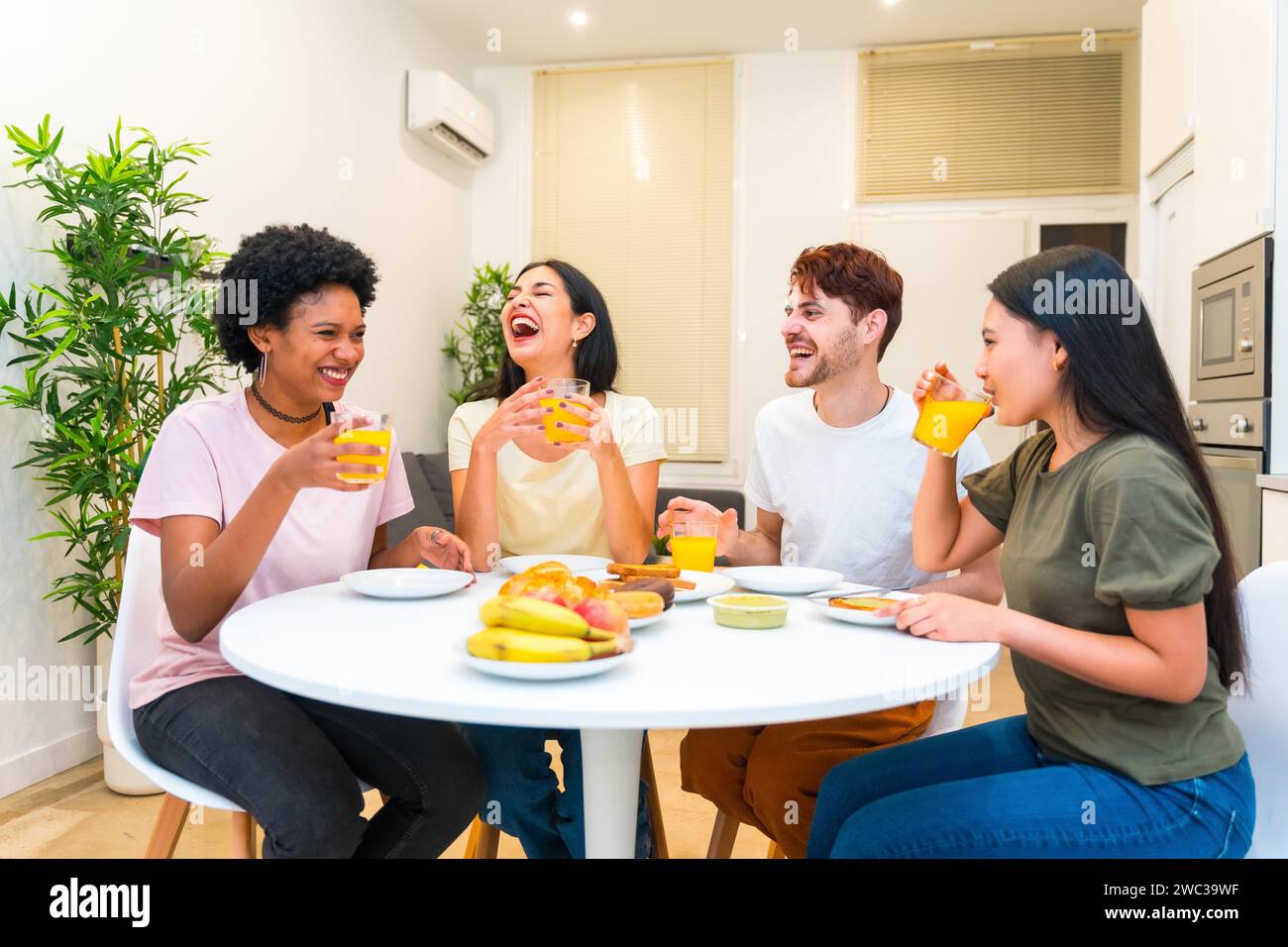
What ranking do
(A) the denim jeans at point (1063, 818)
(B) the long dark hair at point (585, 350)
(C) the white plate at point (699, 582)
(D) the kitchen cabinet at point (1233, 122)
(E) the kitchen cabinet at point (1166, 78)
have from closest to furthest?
(A) the denim jeans at point (1063, 818) < (C) the white plate at point (699, 582) < (B) the long dark hair at point (585, 350) < (D) the kitchen cabinet at point (1233, 122) < (E) the kitchen cabinet at point (1166, 78)

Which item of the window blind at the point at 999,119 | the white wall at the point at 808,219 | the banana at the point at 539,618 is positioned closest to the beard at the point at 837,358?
the banana at the point at 539,618

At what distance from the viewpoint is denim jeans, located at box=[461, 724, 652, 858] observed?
1.73 m

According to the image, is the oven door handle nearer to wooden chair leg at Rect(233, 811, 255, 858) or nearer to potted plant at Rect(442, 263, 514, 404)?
wooden chair leg at Rect(233, 811, 255, 858)

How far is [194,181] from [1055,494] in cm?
326

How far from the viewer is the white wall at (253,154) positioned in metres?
2.74

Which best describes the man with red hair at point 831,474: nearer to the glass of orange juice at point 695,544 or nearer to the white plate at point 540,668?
the glass of orange juice at point 695,544

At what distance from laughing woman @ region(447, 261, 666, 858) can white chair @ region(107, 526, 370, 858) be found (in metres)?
0.34

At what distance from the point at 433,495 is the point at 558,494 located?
2.60 m

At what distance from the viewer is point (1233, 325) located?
→ 9.30 ft

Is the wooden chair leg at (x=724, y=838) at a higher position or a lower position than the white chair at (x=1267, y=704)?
lower

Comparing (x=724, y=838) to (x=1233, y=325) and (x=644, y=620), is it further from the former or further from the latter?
(x=1233, y=325)

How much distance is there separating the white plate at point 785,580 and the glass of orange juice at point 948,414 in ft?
0.94

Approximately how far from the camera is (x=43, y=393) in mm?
2750

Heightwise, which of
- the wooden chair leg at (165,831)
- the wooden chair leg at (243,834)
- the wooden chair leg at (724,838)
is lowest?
the wooden chair leg at (724,838)
